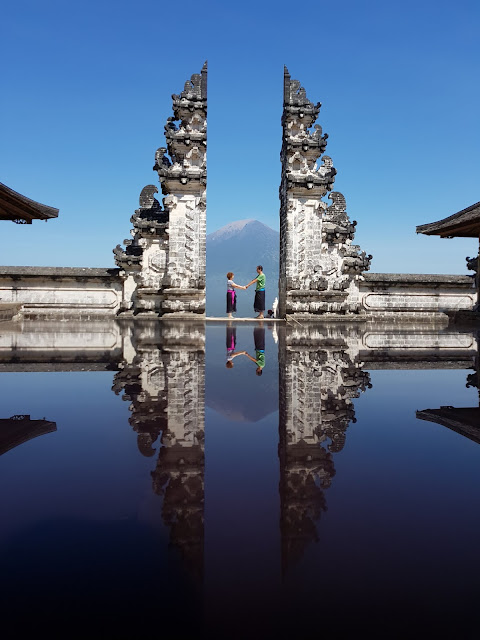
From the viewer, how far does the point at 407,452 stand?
6.71 ft

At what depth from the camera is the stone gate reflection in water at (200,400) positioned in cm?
142

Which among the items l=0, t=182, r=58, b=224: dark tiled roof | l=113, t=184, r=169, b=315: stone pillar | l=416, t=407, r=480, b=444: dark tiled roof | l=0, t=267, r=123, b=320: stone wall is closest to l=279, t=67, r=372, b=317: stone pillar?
l=113, t=184, r=169, b=315: stone pillar

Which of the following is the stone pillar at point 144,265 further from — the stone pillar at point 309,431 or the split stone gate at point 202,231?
the stone pillar at point 309,431

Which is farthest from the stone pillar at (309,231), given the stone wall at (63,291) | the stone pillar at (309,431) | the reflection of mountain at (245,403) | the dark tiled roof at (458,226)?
the reflection of mountain at (245,403)

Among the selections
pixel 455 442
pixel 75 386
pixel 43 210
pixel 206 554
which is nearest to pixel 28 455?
pixel 206 554

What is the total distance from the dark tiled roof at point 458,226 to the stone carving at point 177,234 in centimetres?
676

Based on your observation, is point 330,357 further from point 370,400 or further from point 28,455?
point 28,455

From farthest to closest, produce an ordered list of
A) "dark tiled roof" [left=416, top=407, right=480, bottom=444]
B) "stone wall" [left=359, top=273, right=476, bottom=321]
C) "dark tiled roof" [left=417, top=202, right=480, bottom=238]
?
"stone wall" [left=359, top=273, right=476, bottom=321] → "dark tiled roof" [left=417, top=202, right=480, bottom=238] → "dark tiled roof" [left=416, top=407, right=480, bottom=444]

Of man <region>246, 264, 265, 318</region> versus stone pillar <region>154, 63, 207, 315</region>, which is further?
man <region>246, 264, 265, 318</region>

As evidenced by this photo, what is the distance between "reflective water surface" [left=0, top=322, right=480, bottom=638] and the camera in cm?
94

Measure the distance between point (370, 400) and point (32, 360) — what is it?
375cm

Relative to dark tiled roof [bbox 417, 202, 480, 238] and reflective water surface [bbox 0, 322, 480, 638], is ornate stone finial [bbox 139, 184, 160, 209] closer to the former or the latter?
dark tiled roof [bbox 417, 202, 480, 238]

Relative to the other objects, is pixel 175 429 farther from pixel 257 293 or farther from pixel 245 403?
pixel 257 293

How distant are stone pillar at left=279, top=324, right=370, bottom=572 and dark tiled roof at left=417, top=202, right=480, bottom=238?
28.4ft
